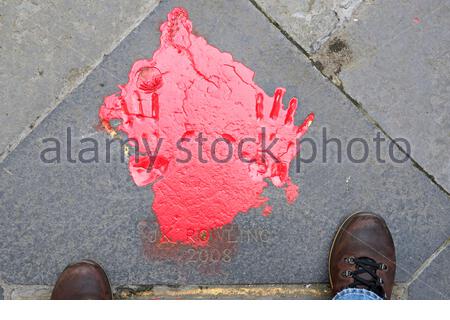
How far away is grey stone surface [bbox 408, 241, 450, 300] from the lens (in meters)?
2.13

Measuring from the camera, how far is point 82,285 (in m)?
2.04

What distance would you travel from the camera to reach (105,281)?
2059 millimetres

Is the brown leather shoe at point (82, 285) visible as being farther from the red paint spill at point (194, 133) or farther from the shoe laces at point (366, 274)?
the shoe laces at point (366, 274)

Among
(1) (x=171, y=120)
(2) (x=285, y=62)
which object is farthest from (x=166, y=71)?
(2) (x=285, y=62)

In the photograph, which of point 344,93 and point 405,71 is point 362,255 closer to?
point 344,93

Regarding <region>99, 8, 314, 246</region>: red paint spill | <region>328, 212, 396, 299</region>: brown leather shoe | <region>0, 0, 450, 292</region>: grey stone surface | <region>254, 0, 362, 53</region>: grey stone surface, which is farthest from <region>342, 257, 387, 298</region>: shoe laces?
<region>254, 0, 362, 53</region>: grey stone surface

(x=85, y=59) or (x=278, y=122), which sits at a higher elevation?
(x=278, y=122)

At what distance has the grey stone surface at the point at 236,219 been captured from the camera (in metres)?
2.09

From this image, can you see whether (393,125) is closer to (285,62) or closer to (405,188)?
(405,188)

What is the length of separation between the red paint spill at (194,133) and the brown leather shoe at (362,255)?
302 mm

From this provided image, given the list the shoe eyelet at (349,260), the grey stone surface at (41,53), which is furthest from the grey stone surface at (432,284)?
the grey stone surface at (41,53)

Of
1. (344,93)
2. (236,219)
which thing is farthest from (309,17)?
(236,219)

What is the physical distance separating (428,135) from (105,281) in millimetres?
1570

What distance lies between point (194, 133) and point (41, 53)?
0.76 meters
